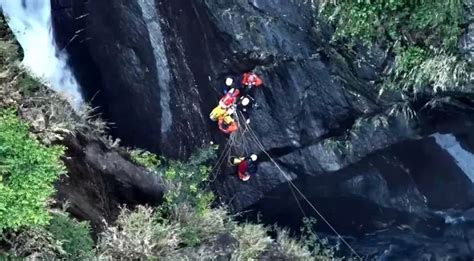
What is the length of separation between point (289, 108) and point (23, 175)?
3902 mm

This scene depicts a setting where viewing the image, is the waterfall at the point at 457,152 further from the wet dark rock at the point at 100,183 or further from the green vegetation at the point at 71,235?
the green vegetation at the point at 71,235

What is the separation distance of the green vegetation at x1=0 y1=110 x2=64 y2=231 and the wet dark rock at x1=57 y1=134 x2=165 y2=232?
31.3 inches

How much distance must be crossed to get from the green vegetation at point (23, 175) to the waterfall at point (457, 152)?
5148mm

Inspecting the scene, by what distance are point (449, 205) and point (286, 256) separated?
99.3 inches

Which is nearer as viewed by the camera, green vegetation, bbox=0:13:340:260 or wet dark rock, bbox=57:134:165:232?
green vegetation, bbox=0:13:340:260

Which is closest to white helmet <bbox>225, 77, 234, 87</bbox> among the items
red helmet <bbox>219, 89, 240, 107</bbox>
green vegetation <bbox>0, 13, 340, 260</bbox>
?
red helmet <bbox>219, 89, 240, 107</bbox>

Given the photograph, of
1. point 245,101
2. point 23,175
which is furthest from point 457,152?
point 23,175

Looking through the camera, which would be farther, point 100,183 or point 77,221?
point 100,183

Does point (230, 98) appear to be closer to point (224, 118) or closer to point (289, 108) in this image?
point (224, 118)

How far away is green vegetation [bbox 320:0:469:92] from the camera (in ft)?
20.9

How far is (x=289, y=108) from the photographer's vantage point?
8.16 meters

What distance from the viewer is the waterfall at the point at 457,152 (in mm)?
8047

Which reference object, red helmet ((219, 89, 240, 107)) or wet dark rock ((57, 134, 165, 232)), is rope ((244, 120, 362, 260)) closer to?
red helmet ((219, 89, 240, 107))


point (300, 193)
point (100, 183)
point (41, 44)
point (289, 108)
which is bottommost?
point (300, 193)
